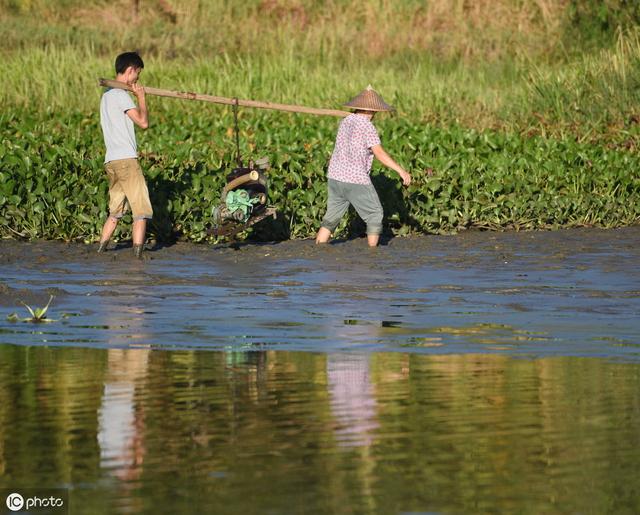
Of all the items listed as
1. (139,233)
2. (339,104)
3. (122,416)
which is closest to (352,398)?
(122,416)

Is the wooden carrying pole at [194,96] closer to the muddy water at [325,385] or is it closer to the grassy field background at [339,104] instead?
the muddy water at [325,385]

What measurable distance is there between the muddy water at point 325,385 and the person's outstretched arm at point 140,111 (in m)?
1.29

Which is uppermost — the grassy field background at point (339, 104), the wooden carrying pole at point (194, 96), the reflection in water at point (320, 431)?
the wooden carrying pole at point (194, 96)

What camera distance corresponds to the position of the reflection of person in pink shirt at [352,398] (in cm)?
679

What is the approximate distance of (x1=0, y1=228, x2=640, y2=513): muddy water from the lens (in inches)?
232

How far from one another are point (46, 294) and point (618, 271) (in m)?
4.98

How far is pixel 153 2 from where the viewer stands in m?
35.9

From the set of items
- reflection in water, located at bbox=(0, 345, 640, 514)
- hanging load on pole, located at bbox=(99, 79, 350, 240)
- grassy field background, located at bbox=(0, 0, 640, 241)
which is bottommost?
grassy field background, located at bbox=(0, 0, 640, 241)

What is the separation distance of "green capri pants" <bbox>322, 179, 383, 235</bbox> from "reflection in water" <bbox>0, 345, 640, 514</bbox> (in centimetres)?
558

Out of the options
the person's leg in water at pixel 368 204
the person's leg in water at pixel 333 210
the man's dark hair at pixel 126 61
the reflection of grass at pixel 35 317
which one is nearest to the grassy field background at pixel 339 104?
the person's leg in water at pixel 333 210

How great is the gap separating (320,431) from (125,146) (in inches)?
289

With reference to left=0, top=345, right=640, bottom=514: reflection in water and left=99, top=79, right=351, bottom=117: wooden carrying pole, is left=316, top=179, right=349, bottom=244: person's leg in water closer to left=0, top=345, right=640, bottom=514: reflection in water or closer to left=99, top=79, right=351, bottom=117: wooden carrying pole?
left=99, top=79, right=351, bottom=117: wooden carrying pole

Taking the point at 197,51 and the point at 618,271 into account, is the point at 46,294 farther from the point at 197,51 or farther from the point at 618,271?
the point at 197,51

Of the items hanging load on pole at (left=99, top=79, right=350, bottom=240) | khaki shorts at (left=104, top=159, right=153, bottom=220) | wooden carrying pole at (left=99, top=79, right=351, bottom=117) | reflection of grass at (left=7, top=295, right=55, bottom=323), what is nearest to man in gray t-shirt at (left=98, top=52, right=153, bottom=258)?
khaki shorts at (left=104, top=159, right=153, bottom=220)
